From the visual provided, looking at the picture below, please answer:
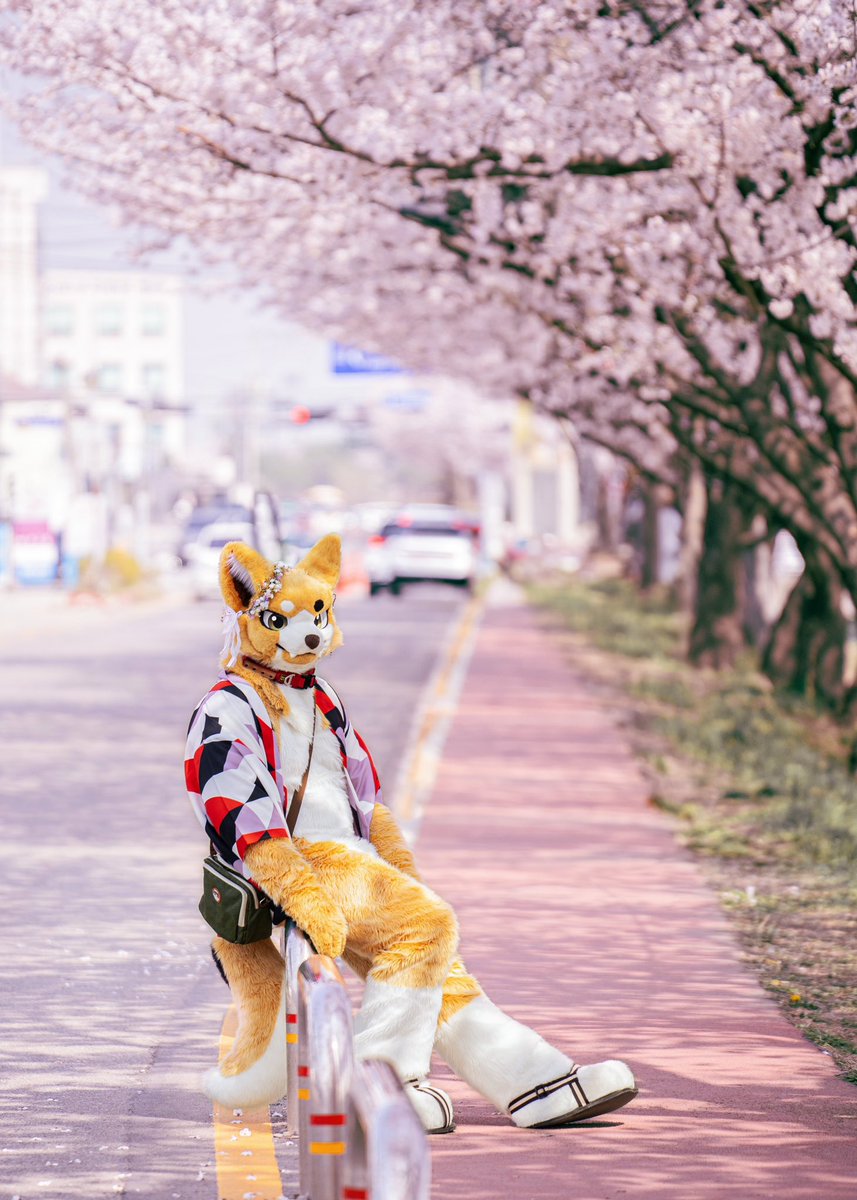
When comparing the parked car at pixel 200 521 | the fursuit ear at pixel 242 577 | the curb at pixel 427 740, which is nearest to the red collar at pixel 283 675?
the fursuit ear at pixel 242 577

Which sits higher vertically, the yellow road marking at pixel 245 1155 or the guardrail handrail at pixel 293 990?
the guardrail handrail at pixel 293 990

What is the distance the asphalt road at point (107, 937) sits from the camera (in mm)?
5934

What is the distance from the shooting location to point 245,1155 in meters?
5.75

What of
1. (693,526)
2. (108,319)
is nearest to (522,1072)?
(693,526)

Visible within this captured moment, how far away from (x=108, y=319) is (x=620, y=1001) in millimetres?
93959

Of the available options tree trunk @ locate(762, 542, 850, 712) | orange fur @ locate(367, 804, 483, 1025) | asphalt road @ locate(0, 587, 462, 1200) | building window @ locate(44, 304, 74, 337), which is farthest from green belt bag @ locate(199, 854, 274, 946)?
building window @ locate(44, 304, 74, 337)

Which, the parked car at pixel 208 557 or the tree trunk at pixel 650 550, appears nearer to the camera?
the tree trunk at pixel 650 550

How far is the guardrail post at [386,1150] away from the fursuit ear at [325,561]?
2.08 meters

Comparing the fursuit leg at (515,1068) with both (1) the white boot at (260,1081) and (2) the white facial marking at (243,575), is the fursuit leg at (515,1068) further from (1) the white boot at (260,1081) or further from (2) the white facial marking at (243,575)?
(2) the white facial marking at (243,575)

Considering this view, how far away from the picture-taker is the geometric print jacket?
18.2 feet

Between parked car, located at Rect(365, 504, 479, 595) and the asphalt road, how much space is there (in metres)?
20.2

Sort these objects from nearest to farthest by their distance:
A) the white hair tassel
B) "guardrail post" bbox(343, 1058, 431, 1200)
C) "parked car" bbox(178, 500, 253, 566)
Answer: "guardrail post" bbox(343, 1058, 431, 1200) < the white hair tassel < "parked car" bbox(178, 500, 253, 566)

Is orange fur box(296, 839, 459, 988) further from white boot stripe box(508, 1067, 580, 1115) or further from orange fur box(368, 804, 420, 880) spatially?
white boot stripe box(508, 1067, 580, 1115)

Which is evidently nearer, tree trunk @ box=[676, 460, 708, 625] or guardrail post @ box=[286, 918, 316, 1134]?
guardrail post @ box=[286, 918, 316, 1134]
